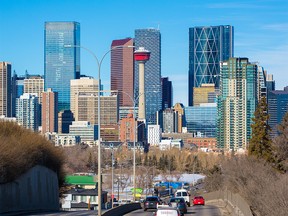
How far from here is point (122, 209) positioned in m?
57.2

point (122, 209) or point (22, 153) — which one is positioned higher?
point (22, 153)

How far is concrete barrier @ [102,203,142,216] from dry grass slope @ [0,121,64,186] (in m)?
6.59

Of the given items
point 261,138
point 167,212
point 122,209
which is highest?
point 261,138

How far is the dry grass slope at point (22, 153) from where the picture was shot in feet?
174

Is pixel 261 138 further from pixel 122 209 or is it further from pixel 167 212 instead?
pixel 167 212

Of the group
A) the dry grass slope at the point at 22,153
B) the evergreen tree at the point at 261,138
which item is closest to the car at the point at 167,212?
the dry grass slope at the point at 22,153

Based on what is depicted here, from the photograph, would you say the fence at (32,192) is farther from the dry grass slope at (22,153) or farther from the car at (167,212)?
the car at (167,212)

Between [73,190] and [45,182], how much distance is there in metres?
44.0

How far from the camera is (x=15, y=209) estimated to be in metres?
52.8

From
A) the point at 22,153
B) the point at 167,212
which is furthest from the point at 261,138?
the point at 167,212

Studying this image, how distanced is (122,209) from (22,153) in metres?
7.47

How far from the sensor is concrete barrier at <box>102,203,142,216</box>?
165 ft

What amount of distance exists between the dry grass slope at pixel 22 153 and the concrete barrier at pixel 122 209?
6.59 meters

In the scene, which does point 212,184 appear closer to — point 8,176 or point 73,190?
point 73,190
